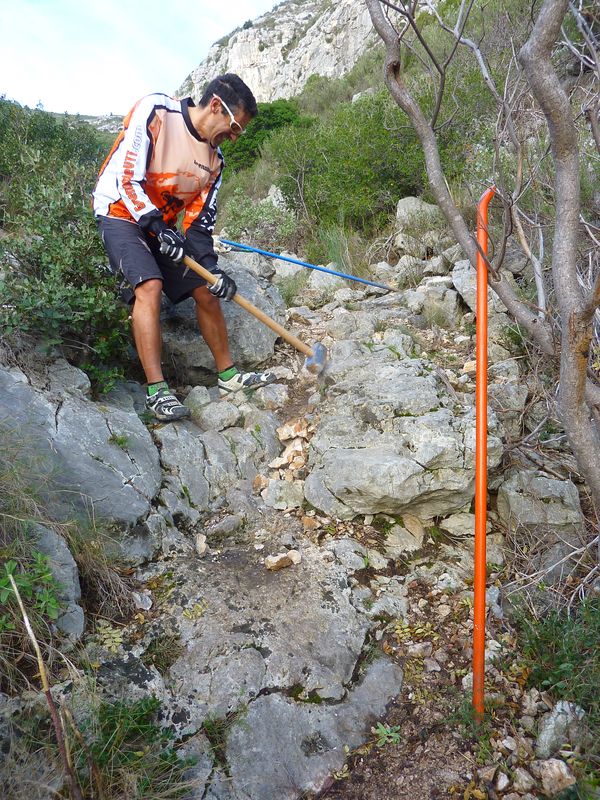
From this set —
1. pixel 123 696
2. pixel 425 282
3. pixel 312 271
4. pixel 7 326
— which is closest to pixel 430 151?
pixel 7 326

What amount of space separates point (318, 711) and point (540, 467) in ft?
5.80

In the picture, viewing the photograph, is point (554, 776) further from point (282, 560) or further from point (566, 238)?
point (566, 238)

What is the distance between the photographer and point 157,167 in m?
3.19

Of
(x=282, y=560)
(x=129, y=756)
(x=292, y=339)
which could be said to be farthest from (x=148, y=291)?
(x=129, y=756)

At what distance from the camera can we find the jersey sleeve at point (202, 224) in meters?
3.56

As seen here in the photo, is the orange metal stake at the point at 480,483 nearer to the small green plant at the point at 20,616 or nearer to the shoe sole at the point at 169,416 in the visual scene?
the small green plant at the point at 20,616

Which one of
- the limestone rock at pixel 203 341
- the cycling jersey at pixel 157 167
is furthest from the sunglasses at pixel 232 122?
the limestone rock at pixel 203 341

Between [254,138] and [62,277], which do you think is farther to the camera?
[254,138]

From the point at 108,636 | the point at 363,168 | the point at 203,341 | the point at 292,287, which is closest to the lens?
the point at 108,636

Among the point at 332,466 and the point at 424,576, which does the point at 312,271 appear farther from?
the point at 424,576

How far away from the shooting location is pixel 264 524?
2.76m

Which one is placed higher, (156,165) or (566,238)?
(156,165)

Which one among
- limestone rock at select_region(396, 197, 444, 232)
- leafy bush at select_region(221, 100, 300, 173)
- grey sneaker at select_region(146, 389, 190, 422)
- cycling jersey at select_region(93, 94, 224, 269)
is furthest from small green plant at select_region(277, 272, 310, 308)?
leafy bush at select_region(221, 100, 300, 173)

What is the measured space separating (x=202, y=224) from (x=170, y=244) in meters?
0.56
